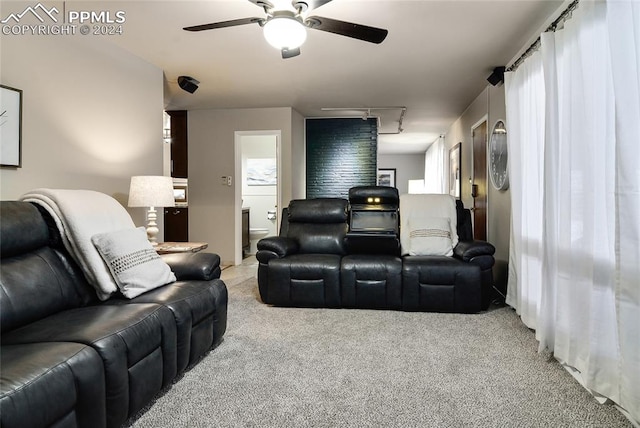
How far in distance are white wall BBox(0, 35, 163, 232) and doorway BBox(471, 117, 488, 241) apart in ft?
12.5

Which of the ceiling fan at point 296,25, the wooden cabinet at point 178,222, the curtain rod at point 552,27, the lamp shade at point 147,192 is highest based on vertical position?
the curtain rod at point 552,27

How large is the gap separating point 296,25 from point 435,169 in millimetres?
6982

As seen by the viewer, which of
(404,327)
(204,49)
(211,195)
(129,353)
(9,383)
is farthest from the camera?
(211,195)

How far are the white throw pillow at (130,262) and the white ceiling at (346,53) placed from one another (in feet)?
5.34

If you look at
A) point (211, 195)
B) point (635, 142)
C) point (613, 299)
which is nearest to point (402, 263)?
point (613, 299)

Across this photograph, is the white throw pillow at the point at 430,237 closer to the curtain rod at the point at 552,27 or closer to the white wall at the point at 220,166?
the curtain rod at the point at 552,27

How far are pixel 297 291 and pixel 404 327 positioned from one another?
103cm

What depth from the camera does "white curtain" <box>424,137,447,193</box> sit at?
25.5 ft

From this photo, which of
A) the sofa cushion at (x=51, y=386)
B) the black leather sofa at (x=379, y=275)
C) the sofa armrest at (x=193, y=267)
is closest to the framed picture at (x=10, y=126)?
the sofa armrest at (x=193, y=267)

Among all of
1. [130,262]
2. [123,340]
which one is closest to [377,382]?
[123,340]

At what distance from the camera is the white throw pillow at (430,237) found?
11.7ft

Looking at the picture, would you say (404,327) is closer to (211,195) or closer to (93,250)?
(93,250)

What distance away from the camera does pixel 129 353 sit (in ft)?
5.05

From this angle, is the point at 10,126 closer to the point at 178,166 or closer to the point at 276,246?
the point at 276,246
